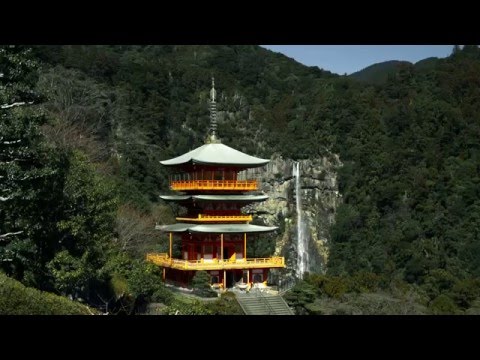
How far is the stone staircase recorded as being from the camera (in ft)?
72.8

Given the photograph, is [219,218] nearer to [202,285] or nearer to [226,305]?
[202,285]

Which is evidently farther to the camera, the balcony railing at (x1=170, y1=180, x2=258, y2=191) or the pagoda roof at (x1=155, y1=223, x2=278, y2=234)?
the balcony railing at (x1=170, y1=180, x2=258, y2=191)

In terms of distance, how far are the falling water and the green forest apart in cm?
149

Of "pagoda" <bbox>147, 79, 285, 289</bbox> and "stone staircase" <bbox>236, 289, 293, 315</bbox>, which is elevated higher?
"pagoda" <bbox>147, 79, 285, 289</bbox>

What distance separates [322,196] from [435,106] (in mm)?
12187

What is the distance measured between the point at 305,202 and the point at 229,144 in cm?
805

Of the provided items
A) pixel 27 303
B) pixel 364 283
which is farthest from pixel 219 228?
pixel 27 303

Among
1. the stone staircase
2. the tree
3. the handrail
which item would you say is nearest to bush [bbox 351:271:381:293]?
the stone staircase

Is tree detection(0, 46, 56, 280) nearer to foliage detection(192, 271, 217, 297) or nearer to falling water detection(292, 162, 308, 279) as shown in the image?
foliage detection(192, 271, 217, 297)

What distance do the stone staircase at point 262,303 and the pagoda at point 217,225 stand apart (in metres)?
1.78

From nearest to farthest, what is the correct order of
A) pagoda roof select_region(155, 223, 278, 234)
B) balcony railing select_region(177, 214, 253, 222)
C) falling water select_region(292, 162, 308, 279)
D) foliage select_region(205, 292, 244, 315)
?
foliage select_region(205, 292, 244, 315), pagoda roof select_region(155, 223, 278, 234), balcony railing select_region(177, 214, 253, 222), falling water select_region(292, 162, 308, 279)
